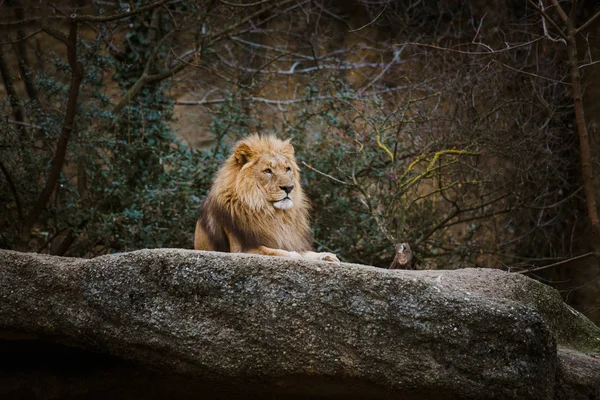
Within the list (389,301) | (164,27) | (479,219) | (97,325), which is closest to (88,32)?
(164,27)

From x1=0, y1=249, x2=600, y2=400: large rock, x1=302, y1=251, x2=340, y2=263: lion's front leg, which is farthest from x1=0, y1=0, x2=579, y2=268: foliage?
x1=0, y1=249, x2=600, y2=400: large rock

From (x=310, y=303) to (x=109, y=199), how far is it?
5292mm

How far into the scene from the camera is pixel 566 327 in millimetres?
4574

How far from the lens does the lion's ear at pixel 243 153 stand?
519 centimetres

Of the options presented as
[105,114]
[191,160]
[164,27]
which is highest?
[164,27]

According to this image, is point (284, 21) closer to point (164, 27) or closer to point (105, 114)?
point (164, 27)

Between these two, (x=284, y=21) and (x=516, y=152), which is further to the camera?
(x=284, y=21)

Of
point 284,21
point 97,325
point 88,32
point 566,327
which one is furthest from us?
point 88,32

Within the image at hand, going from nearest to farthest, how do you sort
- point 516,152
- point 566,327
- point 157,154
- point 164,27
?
1. point 566,327
2. point 516,152
3. point 157,154
4. point 164,27

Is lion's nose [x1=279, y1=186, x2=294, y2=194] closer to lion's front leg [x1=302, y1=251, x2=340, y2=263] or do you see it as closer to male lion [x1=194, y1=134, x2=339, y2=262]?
male lion [x1=194, y1=134, x2=339, y2=262]

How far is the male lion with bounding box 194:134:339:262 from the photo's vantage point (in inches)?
194

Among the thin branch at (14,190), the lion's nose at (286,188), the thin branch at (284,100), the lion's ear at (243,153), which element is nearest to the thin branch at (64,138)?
the thin branch at (14,190)

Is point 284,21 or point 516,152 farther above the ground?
point 284,21

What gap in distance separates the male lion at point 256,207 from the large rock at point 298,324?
1.12 metres
